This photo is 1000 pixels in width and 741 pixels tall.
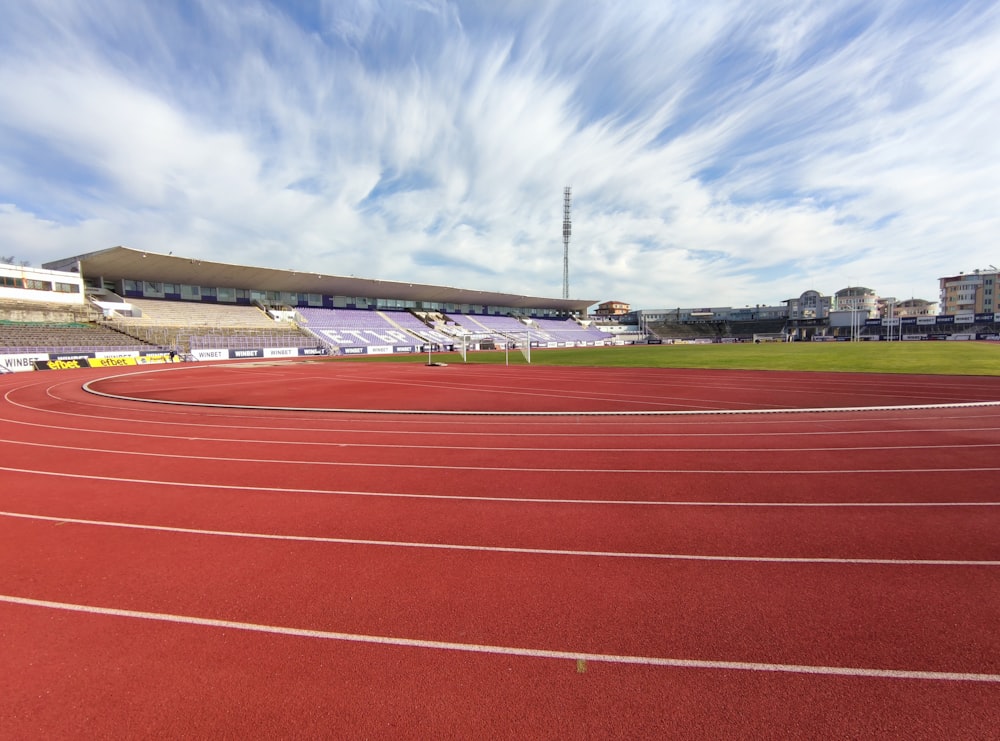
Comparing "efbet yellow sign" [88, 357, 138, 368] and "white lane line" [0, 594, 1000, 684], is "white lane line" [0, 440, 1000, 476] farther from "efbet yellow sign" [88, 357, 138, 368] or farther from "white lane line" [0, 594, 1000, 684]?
"efbet yellow sign" [88, 357, 138, 368]

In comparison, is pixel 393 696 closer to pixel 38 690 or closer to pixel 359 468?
pixel 38 690

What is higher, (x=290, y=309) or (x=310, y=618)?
(x=290, y=309)

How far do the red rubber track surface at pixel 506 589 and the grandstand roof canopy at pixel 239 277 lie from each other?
4465 centimetres

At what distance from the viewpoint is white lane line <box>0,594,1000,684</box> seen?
117 inches

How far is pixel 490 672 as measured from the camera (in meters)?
3.07

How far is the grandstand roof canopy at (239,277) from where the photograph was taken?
41.8 meters

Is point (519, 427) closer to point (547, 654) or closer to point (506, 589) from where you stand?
point (506, 589)

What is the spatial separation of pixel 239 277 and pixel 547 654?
5965 centimetres

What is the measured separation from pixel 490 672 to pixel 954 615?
12.2 feet

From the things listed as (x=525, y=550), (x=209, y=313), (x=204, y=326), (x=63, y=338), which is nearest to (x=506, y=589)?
(x=525, y=550)

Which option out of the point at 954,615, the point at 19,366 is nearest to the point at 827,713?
the point at 954,615

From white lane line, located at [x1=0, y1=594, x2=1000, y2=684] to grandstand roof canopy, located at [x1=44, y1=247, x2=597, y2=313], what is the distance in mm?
48810

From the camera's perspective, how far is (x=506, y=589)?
4051mm

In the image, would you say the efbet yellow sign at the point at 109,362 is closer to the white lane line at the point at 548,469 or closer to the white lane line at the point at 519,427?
the white lane line at the point at 519,427
